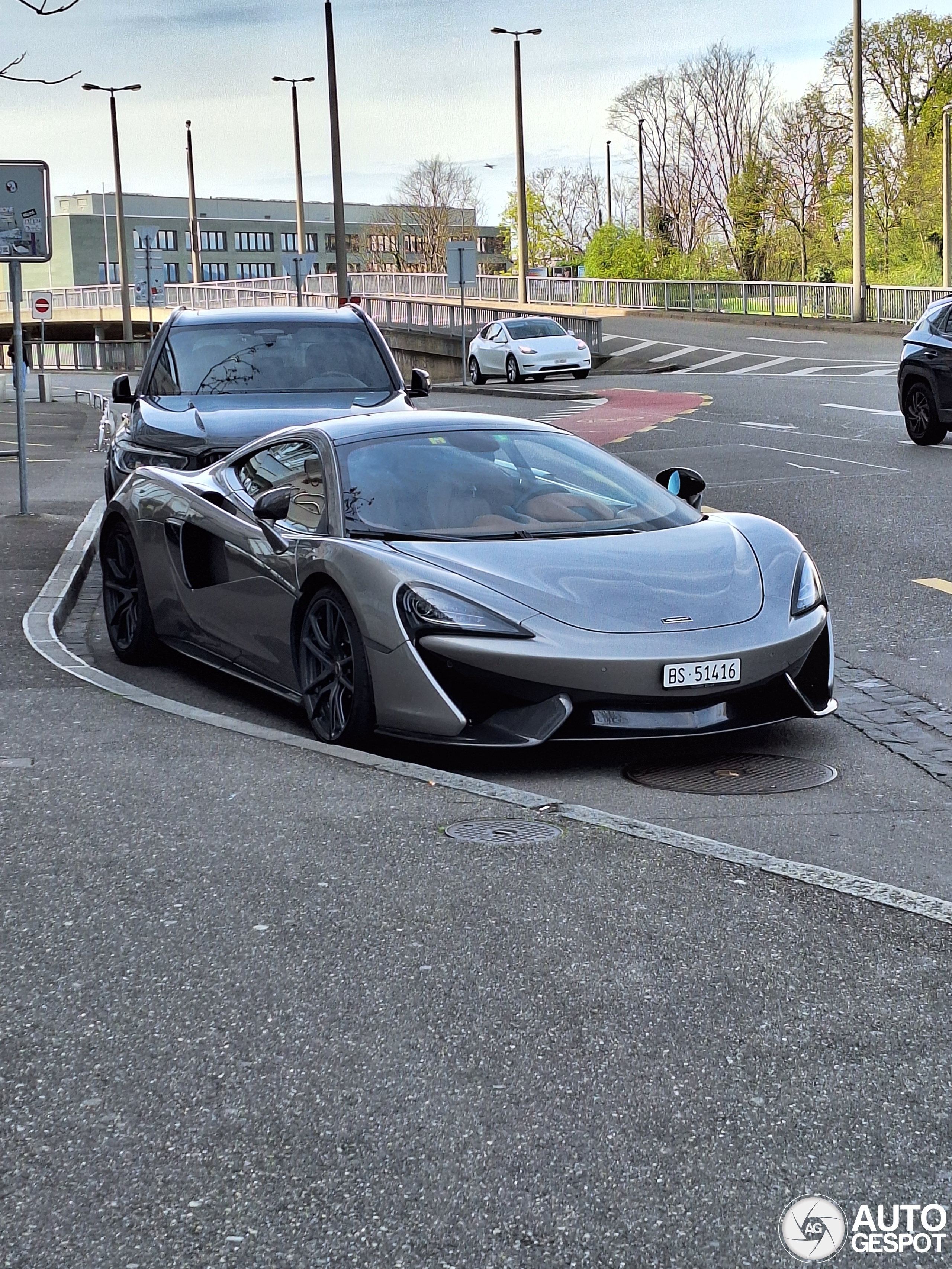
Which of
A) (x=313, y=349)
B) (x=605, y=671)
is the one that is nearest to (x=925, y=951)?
(x=605, y=671)

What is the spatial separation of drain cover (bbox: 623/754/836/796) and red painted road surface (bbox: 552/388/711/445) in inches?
559

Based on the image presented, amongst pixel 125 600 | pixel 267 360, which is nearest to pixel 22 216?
pixel 267 360

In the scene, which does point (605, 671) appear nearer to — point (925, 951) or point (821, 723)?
point (821, 723)

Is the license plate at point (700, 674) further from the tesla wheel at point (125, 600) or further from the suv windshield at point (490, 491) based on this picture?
the tesla wheel at point (125, 600)

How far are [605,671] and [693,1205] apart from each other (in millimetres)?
3187

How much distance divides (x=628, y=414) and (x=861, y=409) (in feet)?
11.4

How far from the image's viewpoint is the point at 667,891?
4.60m

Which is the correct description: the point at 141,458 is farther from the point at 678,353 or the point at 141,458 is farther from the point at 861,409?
the point at 678,353

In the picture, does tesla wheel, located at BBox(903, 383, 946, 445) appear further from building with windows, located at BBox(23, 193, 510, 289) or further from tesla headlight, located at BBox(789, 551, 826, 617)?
building with windows, located at BBox(23, 193, 510, 289)

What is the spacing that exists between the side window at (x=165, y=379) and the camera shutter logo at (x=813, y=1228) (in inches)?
403

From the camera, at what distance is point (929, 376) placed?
18.4 metres

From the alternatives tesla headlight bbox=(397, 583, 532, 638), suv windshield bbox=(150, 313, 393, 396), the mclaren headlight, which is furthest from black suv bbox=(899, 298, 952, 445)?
tesla headlight bbox=(397, 583, 532, 638)

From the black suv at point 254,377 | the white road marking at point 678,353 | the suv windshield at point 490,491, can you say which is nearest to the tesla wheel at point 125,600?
the suv windshield at point 490,491

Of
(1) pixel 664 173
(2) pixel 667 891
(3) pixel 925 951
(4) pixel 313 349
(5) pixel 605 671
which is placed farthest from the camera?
(1) pixel 664 173
